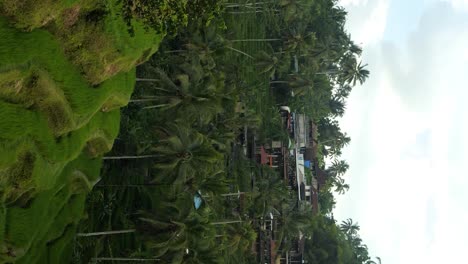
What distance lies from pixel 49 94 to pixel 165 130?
18127mm

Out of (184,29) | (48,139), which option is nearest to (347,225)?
(184,29)

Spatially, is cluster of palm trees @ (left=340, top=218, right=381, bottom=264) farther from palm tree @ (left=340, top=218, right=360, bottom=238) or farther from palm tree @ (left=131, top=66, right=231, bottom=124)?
palm tree @ (left=131, top=66, right=231, bottom=124)

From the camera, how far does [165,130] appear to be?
41469 mm

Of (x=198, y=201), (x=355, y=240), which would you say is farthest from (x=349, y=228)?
(x=198, y=201)

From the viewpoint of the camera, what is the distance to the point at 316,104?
3287 inches

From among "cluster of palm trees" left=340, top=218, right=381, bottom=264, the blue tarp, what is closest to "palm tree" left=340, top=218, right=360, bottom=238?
"cluster of palm trees" left=340, top=218, right=381, bottom=264

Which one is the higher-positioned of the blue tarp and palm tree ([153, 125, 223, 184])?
palm tree ([153, 125, 223, 184])

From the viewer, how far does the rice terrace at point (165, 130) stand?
23.9m

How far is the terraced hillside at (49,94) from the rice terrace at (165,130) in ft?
0.21

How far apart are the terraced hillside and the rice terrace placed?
0.06m

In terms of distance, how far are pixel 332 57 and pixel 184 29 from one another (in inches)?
1300

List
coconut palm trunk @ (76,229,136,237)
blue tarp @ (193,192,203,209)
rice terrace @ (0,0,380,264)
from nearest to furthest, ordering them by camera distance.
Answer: rice terrace @ (0,0,380,264)
coconut palm trunk @ (76,229,136,237)
blue tarp @ (193,192,203,209)

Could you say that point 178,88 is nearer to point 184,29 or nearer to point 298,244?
point 184,29

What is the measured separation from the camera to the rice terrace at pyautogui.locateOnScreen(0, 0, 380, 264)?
23906 millimetres
